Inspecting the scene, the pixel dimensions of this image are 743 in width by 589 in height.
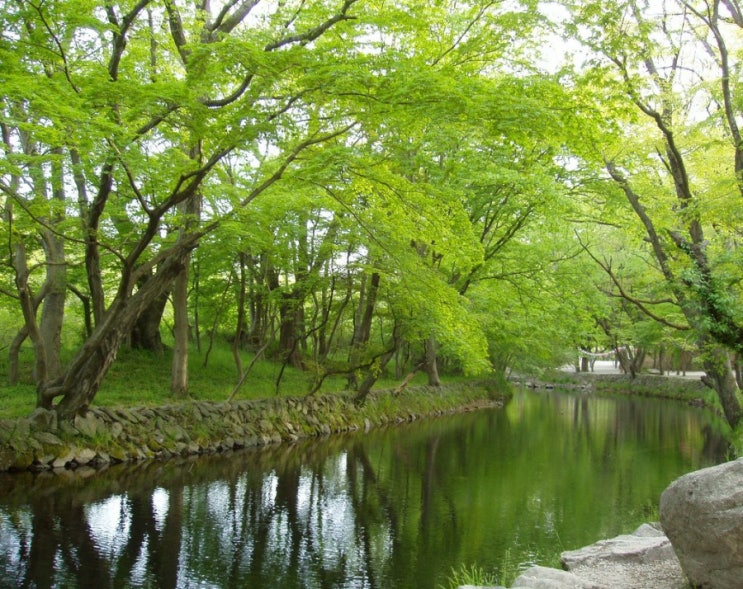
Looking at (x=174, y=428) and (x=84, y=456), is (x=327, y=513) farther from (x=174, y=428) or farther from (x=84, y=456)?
(x=174, y=428)

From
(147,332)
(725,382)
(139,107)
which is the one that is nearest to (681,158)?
(725,382)

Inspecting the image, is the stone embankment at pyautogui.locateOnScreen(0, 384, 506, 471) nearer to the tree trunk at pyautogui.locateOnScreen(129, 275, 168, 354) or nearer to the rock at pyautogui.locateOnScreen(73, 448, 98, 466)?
the rock at pyautogui.locateOnScreen(73, 448, 98, 466)

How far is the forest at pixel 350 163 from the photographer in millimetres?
7379

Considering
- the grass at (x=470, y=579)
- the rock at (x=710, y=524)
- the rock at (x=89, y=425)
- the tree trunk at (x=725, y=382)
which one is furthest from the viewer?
the rock at (x=89, y=425)

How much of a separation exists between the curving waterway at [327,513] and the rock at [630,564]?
84 cm

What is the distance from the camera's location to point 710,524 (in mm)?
4270

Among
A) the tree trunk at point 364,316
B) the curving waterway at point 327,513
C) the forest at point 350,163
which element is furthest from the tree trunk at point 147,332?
the tree trunk at point 364,316

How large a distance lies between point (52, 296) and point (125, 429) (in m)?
3.33

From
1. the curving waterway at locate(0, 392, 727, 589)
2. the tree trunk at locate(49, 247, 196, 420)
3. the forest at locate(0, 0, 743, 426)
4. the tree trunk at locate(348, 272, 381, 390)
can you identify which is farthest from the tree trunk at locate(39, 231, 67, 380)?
the tree trunk at locate(348, 272, 381, 390)

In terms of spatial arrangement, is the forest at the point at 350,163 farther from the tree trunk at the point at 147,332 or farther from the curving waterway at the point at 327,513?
the curving waterway at the point at 327,513

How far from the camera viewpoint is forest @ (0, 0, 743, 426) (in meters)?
7.38

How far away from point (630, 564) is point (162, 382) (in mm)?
12455

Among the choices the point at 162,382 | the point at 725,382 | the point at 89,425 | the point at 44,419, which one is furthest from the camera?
the point at 162,382

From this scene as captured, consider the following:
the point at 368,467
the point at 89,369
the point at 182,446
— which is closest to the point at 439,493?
the point at 368,467
